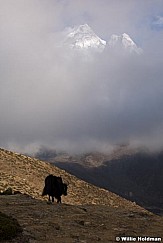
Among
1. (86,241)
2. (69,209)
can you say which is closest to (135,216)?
(69,209)

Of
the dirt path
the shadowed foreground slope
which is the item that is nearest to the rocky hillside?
the shadowed foreground slope

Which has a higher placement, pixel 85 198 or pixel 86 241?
pixel 85 198

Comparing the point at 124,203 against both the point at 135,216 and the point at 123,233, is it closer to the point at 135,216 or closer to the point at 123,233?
the point at 135,216

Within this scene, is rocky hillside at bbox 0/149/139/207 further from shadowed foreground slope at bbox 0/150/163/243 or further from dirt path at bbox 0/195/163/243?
dirt path at bbox 0/195/163/243

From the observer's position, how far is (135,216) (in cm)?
2266

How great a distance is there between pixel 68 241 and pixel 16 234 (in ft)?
6.13

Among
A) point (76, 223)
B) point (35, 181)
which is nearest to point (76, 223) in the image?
point (76, 223)

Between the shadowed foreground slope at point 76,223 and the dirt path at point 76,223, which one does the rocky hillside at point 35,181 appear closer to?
the shadowed foreground slope at point 76,223

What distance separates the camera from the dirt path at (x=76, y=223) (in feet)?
56.1

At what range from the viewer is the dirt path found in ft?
56.1

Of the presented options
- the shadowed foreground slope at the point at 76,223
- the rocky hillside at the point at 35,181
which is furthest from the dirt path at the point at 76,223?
the rocky hillside at the point at 35,181

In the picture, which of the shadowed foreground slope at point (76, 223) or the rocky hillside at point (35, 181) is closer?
the shadowed foreground slope at point (76, 223)

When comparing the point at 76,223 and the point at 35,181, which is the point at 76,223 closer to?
the point at 76,223

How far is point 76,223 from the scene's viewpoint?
64.6ft
